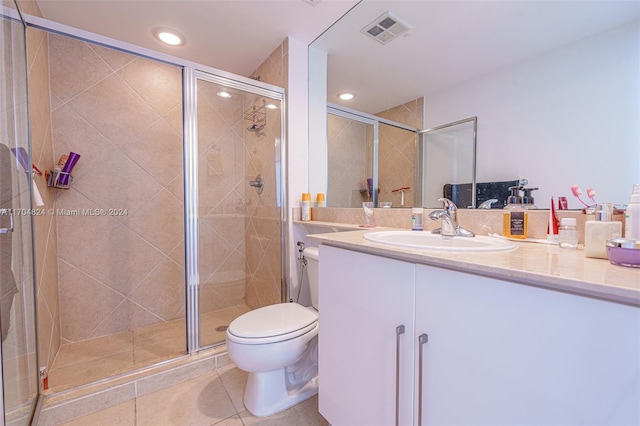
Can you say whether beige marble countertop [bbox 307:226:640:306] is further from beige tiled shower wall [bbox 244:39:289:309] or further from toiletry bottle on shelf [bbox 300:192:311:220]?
beige tiled shower wall [bbox 244:39:289:309]

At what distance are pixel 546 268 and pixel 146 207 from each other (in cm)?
235

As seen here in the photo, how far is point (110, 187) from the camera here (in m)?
1.89

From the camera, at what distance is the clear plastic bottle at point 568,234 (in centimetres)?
79

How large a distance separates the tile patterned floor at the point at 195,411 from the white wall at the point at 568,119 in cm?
134

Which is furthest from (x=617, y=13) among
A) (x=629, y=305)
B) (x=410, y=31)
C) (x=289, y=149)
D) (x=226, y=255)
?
(x=226, y=255)

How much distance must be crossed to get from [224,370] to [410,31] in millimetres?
2167

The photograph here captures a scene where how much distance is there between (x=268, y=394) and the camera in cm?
121

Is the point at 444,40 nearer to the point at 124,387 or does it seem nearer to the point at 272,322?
the point at 272,322

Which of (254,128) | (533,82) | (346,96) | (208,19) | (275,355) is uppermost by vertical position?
(208,19)

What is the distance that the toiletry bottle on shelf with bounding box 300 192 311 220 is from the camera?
72.7 inches

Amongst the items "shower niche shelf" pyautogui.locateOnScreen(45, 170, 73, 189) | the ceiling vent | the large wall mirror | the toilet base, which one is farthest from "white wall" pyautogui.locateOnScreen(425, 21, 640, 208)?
"shower niche shelf" pyautogui.locateOnScreen(45, 170, 73, 189)

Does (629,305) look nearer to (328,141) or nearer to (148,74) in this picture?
(328,141)

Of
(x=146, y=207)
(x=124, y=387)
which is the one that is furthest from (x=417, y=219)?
(x=146, y=207)

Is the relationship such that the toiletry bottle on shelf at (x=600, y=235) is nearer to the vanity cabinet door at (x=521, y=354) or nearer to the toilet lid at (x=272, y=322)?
the vanity cabinet door at (x=521, y=354)
